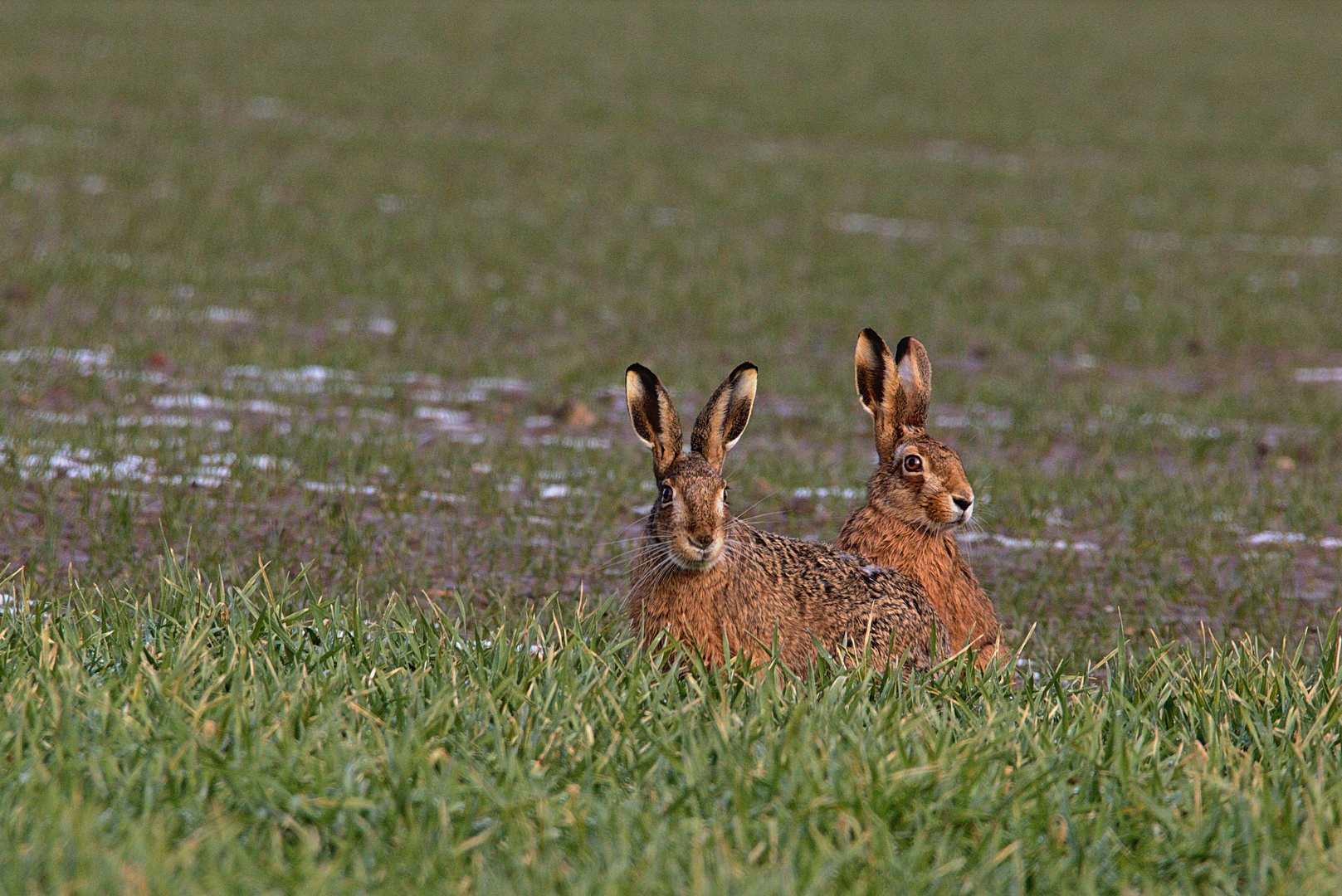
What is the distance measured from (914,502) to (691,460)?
1.15 meters

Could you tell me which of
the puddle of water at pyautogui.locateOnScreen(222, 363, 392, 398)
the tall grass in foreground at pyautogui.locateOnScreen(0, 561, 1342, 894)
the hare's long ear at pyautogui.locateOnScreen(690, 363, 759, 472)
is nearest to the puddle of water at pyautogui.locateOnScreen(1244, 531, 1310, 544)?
the tall grass in foreground at pyautogui.locateOnScreen(0, 561, 1342, 894)

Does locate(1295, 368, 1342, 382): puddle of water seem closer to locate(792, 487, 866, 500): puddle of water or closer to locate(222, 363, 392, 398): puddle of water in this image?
locate(792, 487, 866, 500): puddle of water

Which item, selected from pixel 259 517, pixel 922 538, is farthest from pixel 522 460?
pixel 922 538

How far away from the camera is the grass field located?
3445mm

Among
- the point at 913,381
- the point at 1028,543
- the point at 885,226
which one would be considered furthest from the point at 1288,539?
the point at 885,226

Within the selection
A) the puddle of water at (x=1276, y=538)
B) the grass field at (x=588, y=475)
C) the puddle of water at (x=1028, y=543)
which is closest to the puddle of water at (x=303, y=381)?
the grass field at (x=588, y=475)

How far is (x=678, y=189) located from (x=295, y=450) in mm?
11481

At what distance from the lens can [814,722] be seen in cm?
386

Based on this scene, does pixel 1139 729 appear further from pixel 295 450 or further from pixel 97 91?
pixel 97 91

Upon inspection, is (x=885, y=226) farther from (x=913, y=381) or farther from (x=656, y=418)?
(x=656, y=418)

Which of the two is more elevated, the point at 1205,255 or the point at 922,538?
the point at 1205,255

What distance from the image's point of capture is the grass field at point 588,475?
11.3ft

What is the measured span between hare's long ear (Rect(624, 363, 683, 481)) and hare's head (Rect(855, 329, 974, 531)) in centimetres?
93

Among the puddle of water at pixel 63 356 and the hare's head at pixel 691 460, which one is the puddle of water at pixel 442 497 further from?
the puddle of water at pixel 63 356
